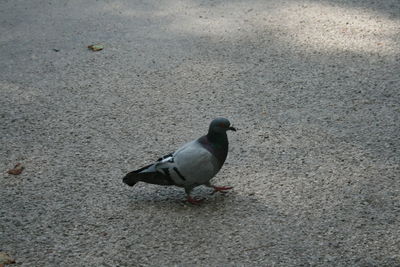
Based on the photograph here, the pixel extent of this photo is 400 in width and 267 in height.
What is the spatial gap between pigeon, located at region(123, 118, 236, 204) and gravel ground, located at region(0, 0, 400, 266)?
0.19m

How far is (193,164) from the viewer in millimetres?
3141

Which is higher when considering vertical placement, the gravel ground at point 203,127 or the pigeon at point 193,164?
the pigeon at point 193,164

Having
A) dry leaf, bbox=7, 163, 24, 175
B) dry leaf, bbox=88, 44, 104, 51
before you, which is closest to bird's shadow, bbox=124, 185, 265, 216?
dry leaf, bbox=7, 163, 24, 175

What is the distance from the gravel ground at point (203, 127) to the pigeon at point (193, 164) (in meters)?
0.19

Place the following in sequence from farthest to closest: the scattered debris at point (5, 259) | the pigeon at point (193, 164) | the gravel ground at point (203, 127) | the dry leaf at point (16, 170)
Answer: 1. the dry leaf at point (16, 170)
2. the pigeon at point (193, 164)
3. the gravel ground at point (203, 127)
4. the scattered debris at point (5, 259)

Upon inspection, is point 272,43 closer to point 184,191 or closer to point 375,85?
point 375,85

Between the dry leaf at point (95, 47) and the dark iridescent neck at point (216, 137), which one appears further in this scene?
the dry leaf at point (95, 47)

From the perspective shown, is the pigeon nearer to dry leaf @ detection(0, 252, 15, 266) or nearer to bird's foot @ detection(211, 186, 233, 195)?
bird's foot @ detection(211, 186, 233, 195)

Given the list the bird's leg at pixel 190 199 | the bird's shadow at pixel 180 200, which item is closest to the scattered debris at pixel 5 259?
the bird's shadow at pixel 180 200

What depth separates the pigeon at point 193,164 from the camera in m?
3.15

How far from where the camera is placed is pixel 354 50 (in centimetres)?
530

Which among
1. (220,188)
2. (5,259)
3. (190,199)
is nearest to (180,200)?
(190,199)

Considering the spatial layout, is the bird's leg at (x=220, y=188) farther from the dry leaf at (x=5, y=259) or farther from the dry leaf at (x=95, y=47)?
the dry leaf at (x=95, y=47)

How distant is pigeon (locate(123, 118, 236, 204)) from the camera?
3.15 metres
